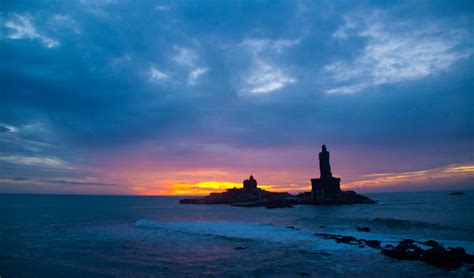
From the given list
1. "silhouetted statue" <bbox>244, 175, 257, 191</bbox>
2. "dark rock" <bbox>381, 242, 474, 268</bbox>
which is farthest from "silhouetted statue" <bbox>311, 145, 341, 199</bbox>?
"dark rock" <bbox>381, 242, 474, 268</bbox>

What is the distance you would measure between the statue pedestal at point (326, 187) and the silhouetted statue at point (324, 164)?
2057mm

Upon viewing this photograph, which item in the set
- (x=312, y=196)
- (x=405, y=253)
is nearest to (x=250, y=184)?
(x=312, y=196)

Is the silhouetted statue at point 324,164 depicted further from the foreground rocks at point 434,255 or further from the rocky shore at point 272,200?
the foreground rocks at point 434,255

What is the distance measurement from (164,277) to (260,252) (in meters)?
10.1

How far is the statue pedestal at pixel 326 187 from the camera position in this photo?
13562cm

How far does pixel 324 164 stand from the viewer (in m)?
140

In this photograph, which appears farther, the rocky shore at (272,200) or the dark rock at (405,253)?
the rocky shore at (272,200)

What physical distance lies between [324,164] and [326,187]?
35.9 ft

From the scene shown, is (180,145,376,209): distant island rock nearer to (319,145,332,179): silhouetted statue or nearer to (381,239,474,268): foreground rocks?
(319,145,332,179): silhouetted statue

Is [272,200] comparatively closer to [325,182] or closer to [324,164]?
[325,182]

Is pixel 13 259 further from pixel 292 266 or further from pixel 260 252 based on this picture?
pixel 292 266

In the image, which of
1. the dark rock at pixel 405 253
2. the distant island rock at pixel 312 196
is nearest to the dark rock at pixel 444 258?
the dark rock at pixel 405 253

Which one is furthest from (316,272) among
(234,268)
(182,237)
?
(182,237)

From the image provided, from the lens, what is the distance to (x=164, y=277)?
60.8ft
